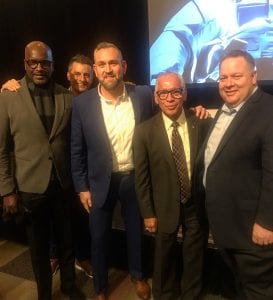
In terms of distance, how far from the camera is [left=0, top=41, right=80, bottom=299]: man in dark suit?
2.18 metres

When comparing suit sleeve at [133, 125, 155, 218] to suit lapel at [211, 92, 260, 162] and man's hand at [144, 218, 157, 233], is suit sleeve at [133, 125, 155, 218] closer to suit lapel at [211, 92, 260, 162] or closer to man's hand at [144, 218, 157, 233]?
man's hand at [144, 218, 157, 233]

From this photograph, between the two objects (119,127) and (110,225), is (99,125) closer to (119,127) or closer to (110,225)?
(119,127)

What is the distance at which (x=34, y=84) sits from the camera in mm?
2230

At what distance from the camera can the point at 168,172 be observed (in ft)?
6.96

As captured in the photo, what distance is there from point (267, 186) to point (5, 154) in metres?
1.46

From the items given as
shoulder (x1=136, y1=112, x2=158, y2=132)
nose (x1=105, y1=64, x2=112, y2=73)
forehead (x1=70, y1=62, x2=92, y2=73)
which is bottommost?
shoulder (x1=136, y1=112, x2=158, y2=132)

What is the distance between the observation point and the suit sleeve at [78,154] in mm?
2275

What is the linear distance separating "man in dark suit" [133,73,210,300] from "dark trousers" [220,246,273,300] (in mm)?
301

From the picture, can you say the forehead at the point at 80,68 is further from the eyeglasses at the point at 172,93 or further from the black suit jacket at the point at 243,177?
the black suit jacket at the point at 243,177

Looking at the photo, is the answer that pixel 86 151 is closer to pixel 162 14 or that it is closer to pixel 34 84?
pixel 34 84

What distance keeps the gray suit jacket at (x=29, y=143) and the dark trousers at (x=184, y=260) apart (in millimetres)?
744

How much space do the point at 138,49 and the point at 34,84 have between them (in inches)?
86.8

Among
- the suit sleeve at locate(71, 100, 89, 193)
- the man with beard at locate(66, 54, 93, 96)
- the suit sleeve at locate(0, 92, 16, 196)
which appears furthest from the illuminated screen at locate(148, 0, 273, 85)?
the suit sleeve at locate(0, 92, 16, 196)

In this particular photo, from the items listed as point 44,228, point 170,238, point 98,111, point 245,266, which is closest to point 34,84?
point 98,111
